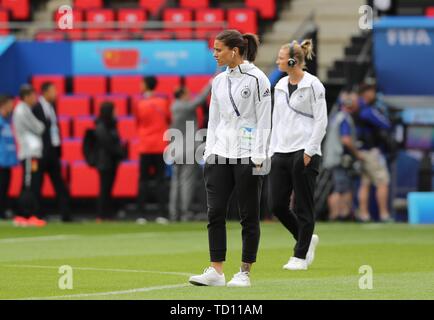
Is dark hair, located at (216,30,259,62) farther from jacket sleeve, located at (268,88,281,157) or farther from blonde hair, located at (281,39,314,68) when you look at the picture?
A: jacket sleeve, located at (268,88,281,157)

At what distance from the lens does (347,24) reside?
28.4m

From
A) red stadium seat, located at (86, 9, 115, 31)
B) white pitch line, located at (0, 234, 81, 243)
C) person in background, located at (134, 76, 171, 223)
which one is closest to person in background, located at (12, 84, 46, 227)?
person in background, located at (134, 76, 171, 223)

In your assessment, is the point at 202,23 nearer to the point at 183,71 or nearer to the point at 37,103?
the point at 183,71

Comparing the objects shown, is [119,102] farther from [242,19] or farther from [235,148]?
[235,148]

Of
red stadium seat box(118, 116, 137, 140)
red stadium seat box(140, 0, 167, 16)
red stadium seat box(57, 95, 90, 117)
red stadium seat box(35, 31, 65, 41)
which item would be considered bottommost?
red stadium seat box(118, 116, 137, 140)

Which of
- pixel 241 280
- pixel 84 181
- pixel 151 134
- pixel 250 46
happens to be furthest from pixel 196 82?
pixel 241 280

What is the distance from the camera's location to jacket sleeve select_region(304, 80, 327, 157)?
43.6 feet

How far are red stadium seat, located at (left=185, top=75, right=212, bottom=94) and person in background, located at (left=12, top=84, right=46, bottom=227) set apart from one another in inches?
184

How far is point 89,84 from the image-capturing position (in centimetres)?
2695

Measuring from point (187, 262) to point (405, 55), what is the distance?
38.5ft

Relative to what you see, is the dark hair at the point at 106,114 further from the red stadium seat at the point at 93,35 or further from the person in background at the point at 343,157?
the red stadium seat at the point at 93,35

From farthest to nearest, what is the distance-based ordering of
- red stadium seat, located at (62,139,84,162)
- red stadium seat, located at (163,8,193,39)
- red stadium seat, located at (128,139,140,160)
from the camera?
red stadium seat, located at (163,8,193,39) → red stadium seat, located at (128,139,140,160) → red stadium seat, located at (62,139,84,162)

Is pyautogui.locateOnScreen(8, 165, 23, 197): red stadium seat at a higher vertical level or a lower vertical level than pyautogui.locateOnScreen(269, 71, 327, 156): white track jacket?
lower

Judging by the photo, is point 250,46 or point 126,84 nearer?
point 250,46
